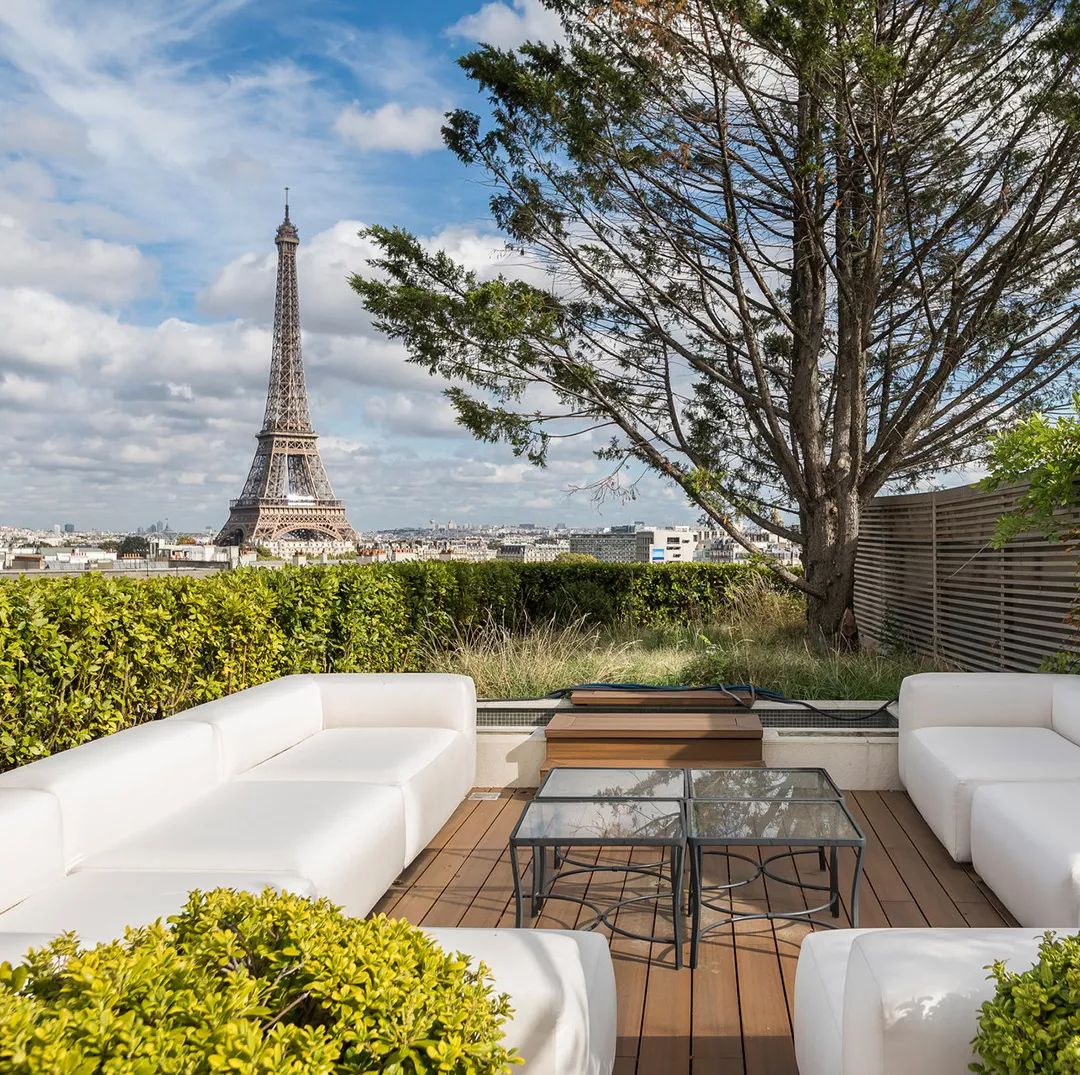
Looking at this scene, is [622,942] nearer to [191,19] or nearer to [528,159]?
[528,159]

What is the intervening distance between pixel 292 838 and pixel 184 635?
70.0 inches

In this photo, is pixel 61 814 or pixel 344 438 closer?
pixel 61 814

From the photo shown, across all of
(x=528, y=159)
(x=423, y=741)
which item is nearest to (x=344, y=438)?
(x=528, y=159)

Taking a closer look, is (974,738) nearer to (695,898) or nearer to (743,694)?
(743,694)

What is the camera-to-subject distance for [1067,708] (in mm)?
3684

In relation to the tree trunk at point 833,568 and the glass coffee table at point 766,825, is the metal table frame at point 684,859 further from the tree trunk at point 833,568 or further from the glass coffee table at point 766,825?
the tree trunk at point 833,568

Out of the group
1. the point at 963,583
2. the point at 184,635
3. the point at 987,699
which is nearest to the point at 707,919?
the point at 987,699

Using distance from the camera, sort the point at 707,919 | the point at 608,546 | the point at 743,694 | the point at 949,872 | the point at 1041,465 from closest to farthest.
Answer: the point at 707,919
the point at 949,872
the point at 1041,465
the point at 743,694
the point at 608,546

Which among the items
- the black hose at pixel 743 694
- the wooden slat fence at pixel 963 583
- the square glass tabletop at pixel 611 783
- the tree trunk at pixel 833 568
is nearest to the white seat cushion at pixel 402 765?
the square glass tabletop at pixel 611 783

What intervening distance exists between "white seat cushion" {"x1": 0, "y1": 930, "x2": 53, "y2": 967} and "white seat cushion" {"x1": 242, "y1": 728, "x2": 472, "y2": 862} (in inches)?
64.4

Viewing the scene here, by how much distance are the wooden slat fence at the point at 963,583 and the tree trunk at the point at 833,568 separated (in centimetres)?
38

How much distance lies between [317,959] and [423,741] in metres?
2.60

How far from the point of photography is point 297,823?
2637 mm

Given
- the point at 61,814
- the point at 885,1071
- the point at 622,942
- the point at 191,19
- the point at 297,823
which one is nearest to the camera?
the point at 885,1071
